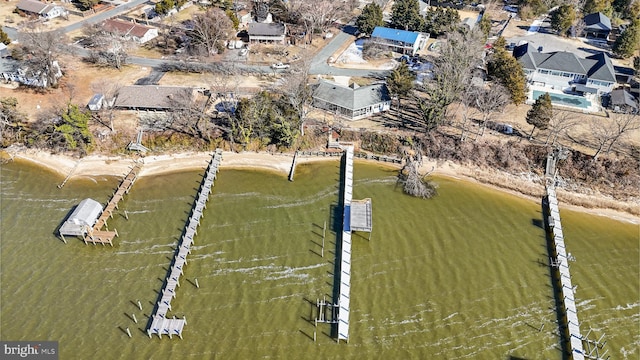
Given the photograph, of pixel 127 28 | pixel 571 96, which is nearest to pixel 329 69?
pixel 571 96

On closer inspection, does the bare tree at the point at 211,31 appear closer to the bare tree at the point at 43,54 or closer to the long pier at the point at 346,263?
the bare tree at the point at 43,54

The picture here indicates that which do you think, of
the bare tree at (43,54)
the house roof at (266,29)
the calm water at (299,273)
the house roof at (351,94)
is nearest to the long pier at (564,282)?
the calm water at (299,273)

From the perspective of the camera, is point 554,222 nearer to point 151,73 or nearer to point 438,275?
point 438,275

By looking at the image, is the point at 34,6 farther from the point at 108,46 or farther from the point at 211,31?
the point at 211,31

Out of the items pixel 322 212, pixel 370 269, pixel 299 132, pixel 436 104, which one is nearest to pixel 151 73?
pixel 299 132

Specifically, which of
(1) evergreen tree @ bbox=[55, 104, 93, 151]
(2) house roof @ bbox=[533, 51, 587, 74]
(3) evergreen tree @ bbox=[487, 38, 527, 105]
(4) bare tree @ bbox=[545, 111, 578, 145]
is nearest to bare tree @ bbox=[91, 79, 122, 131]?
(1) evergreen tree @ bbox=[55, 104, 93, 151]

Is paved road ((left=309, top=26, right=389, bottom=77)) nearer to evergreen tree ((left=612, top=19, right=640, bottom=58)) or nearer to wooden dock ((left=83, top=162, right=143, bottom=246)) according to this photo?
wooden dock ((left=83, top=162, right=143, bottom=246))
